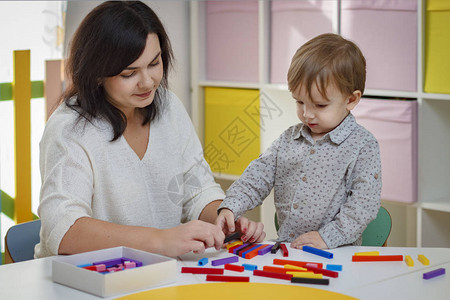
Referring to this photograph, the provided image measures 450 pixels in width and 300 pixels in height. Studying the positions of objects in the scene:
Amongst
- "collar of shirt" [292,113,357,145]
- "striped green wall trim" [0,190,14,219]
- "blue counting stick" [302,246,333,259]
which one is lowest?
"striped green wall trim" [0,190,14,219]

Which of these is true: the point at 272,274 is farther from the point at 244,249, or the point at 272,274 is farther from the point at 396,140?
the point at 396,140

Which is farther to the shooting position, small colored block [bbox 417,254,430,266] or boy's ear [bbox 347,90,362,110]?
boy's ear [bbox 347,90,362,110]

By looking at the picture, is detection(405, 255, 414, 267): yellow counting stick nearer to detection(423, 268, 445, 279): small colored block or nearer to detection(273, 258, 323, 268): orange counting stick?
detection(423, 268, 445, 279): small colored block

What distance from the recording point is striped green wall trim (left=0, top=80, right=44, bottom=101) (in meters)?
2.58

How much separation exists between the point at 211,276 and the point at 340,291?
0.24 metres

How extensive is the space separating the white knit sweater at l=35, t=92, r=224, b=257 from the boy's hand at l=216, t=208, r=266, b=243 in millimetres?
255

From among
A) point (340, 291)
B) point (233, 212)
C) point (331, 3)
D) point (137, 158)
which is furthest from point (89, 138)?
point (331, 3)

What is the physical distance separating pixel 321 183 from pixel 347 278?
38 cm

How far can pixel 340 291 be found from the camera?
1.20 metres

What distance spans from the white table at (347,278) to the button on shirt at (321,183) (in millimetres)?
98

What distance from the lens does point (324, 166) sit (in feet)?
5.27

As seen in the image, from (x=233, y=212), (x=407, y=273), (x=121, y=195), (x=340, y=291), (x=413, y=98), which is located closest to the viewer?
(x=340, y=291)

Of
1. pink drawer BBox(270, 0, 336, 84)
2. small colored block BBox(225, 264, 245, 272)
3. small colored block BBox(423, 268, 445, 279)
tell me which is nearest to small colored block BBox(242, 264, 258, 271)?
small colored block BBox(225, 264, 245, 272)

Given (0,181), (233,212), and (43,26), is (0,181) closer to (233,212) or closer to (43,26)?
(43,26)
